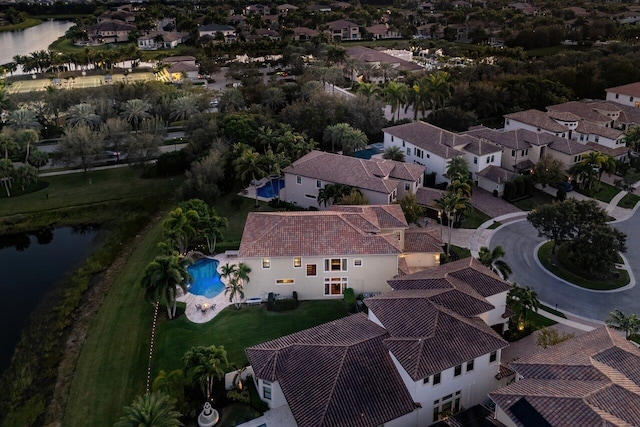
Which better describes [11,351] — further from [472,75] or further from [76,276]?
[472,75]

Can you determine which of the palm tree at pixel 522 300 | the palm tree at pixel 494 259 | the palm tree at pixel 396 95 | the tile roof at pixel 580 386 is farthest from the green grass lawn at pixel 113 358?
the palm tree at pixel 396 95

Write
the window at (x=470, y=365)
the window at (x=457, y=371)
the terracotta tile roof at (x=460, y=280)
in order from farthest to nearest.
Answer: the terracotta tile roof at (x=460, y=280) → the window at (x=470, y=365) → the window at (x=457, y=371)

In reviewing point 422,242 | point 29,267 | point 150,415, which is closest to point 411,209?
point 422,242

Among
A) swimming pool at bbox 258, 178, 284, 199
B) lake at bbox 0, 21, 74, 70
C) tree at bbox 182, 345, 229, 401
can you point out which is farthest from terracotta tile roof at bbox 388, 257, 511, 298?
lake at bbox 0, 21, 74, 70

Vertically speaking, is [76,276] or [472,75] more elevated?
[472,75]

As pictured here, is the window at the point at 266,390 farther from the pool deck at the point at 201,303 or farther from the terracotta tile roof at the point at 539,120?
the terracotta tile roof at the point at 539,120

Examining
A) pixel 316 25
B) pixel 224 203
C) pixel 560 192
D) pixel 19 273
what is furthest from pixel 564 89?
pixel 316 25
